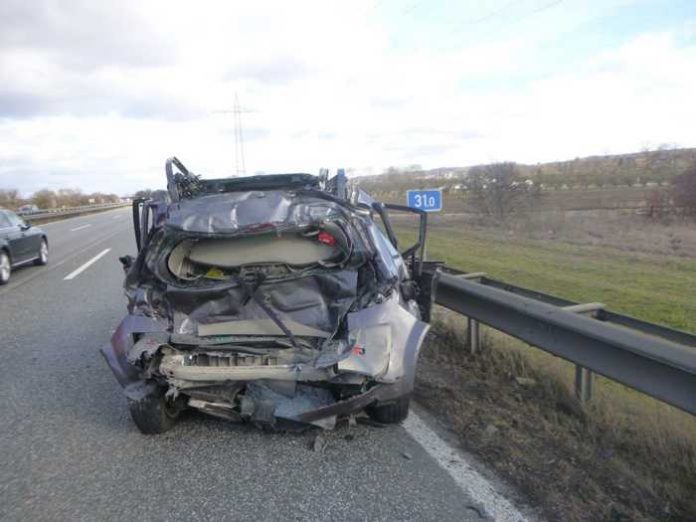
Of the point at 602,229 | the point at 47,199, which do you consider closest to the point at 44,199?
the point at 47,199

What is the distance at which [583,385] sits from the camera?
175 inches

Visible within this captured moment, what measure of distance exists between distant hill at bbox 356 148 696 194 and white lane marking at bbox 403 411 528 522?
23.3m

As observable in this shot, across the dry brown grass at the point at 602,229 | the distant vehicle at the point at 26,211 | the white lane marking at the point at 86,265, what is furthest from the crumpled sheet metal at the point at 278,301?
the distant vehicle at the point at 26,211

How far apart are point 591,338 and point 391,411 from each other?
1386 mm

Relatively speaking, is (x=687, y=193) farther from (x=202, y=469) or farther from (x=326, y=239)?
(x=202, y=469)

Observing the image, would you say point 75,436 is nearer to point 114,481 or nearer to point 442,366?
point 114,481

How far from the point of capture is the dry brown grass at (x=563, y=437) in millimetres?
3039

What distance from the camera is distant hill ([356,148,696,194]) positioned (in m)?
30.9

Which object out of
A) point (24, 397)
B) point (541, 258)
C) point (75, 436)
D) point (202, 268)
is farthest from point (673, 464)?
point (541, 258)

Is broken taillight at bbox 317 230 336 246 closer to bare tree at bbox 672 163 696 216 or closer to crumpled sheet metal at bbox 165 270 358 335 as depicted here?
crumpled sheet metal at bbox 165 270 358 335

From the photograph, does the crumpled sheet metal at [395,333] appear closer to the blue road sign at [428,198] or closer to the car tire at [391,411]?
the car tire at [391,411]

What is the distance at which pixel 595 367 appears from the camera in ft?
12.0

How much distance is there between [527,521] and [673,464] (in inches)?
41.6

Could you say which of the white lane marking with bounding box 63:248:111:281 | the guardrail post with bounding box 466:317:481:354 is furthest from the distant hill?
the guardrail post with bounding box 466:317:481:354
